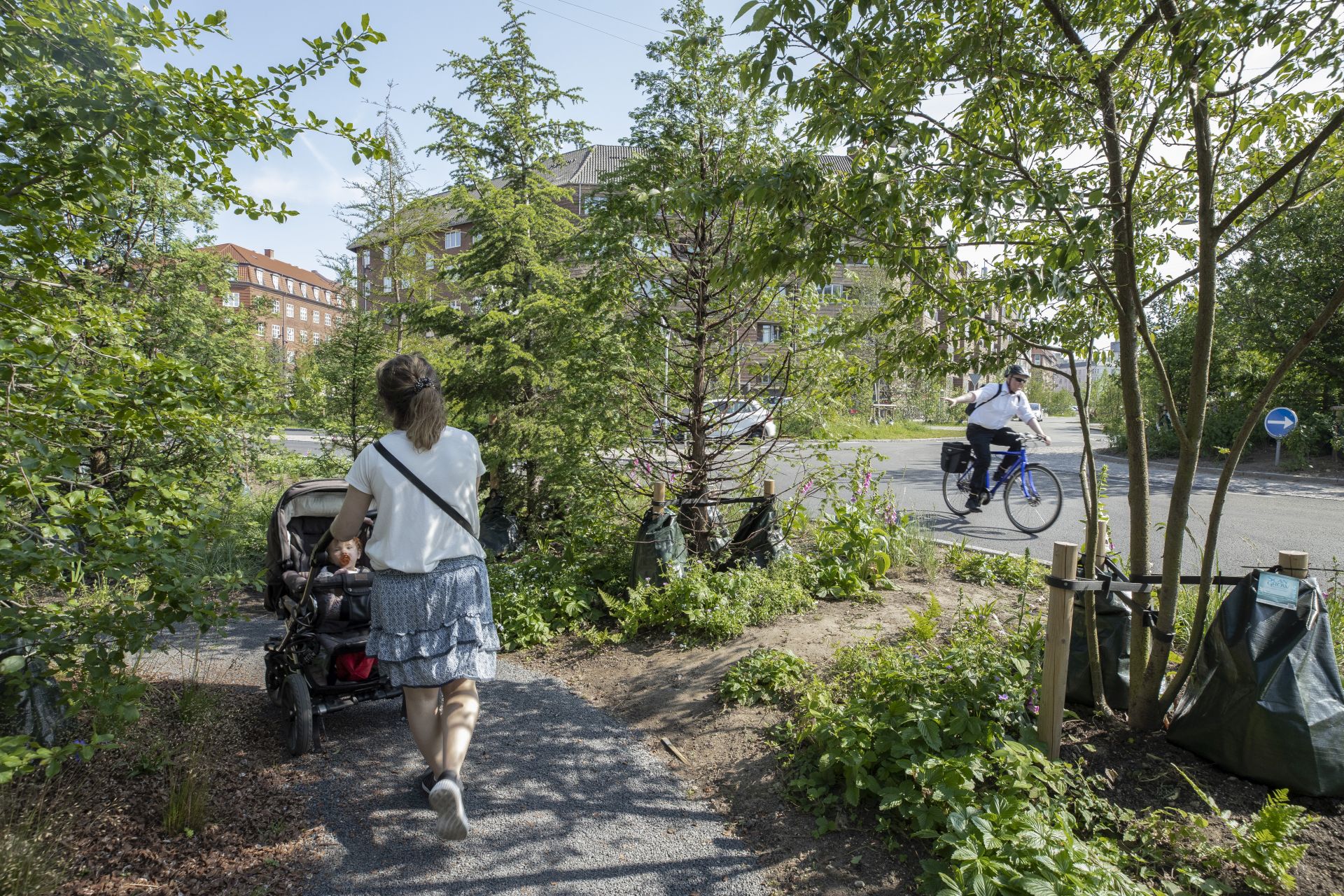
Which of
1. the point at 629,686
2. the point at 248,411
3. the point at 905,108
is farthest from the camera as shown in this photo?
the point at 629,686

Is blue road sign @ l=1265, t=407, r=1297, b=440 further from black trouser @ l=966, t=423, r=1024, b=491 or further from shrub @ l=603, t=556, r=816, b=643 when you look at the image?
shrub @ l=603, t=556, r=816, b=643

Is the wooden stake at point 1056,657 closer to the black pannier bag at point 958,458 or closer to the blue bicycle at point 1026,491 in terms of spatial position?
the blue bicycle at point 1026,491

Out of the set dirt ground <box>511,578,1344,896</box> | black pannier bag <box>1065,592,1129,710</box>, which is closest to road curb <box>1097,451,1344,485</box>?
dirt ground <box>511,578,1344,896</box>

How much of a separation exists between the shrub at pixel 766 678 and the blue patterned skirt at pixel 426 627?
167 centimetres

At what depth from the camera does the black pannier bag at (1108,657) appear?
144 inches

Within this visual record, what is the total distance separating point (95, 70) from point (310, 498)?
9.35ft

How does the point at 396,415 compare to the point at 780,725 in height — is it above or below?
above

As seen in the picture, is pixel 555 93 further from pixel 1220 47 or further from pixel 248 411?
pixel 1220 47

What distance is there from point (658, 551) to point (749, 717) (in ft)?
6.17

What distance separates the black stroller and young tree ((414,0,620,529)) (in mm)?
2433

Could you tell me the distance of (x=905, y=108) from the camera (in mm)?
3703

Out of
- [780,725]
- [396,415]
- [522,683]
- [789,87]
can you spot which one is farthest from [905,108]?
[522,683]

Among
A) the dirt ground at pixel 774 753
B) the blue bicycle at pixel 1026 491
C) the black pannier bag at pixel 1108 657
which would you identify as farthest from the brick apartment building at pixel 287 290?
the black pannier bag at pixel 1108 657

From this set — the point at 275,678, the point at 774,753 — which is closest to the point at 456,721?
the point at 774,753
